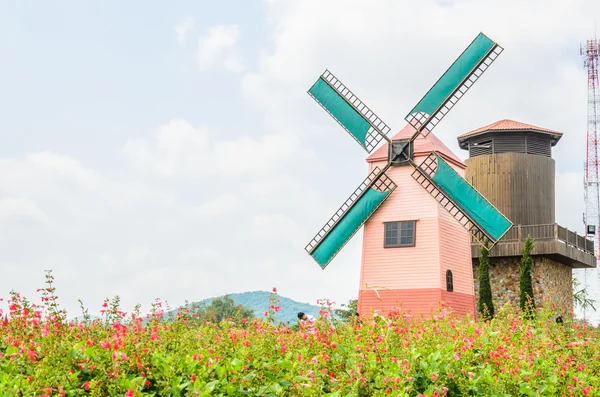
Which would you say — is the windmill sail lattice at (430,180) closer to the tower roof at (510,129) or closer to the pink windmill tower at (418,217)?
the pink windmill tower at (418,217)

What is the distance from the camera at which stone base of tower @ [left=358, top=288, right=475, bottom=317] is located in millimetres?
18734

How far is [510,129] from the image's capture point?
2614 cm

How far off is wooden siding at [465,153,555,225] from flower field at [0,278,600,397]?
57.4 feet

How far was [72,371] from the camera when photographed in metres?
5.91

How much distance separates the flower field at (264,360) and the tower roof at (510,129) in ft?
59.0

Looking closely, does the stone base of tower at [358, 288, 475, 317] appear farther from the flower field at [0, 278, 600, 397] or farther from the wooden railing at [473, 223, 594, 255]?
the flower field at [0, 278, 600, 397]

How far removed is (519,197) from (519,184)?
49cm

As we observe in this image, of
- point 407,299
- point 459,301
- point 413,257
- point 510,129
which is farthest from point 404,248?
point 510,129

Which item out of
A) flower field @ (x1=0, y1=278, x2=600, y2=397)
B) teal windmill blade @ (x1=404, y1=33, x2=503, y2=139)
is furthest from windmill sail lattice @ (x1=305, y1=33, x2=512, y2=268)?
flower field @ (x1=0, y1=278, x2=600, y2=397)

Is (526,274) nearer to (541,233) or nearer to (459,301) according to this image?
(541,233)

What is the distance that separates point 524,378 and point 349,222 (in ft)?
41.0

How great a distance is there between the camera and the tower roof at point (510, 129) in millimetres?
26158

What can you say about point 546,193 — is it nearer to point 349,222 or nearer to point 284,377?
point 349,222

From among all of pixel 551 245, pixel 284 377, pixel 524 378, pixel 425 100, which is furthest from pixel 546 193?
pixel 284 377
